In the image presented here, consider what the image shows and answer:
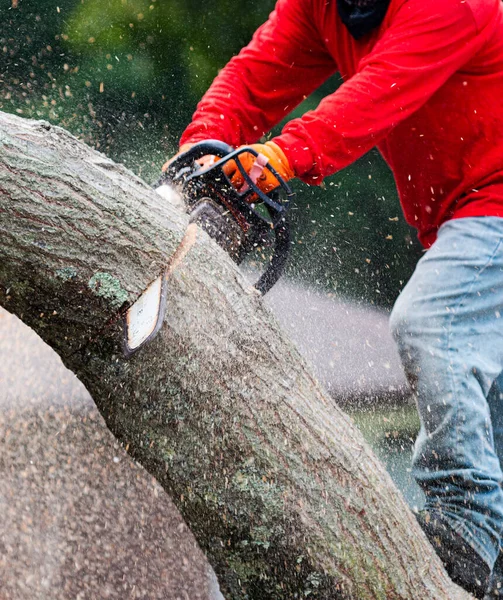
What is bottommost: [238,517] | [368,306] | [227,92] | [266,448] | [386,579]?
[368,306]

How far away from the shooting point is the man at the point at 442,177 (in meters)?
1.52

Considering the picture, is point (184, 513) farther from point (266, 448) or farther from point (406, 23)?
point (406, 23)

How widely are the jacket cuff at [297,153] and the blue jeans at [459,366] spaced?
1.38ft

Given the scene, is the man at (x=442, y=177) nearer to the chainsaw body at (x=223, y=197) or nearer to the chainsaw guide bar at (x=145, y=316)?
the chainsaw body at (x=223, y=197)

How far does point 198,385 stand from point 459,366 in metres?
0.71

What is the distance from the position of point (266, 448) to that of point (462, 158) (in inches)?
41.8

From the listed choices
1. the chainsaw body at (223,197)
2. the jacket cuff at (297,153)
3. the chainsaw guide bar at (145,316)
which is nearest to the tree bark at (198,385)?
Result: the chainsaw guide bar at (145,316)

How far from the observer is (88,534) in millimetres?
2057

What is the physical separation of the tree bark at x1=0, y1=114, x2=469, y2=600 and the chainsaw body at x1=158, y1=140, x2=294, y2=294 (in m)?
0.20

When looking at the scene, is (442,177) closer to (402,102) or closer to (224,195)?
(402,102)

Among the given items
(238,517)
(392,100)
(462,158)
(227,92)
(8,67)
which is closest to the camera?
(238,517)

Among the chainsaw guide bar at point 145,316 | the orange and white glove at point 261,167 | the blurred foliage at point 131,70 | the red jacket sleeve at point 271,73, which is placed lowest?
the blurred foliage at point 131,70

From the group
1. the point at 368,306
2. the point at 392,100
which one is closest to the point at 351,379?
the point at 368,306

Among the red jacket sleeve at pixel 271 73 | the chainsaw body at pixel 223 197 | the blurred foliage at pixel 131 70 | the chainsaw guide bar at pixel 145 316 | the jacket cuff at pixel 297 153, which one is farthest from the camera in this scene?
the blurred foliage at pixel 131 70
